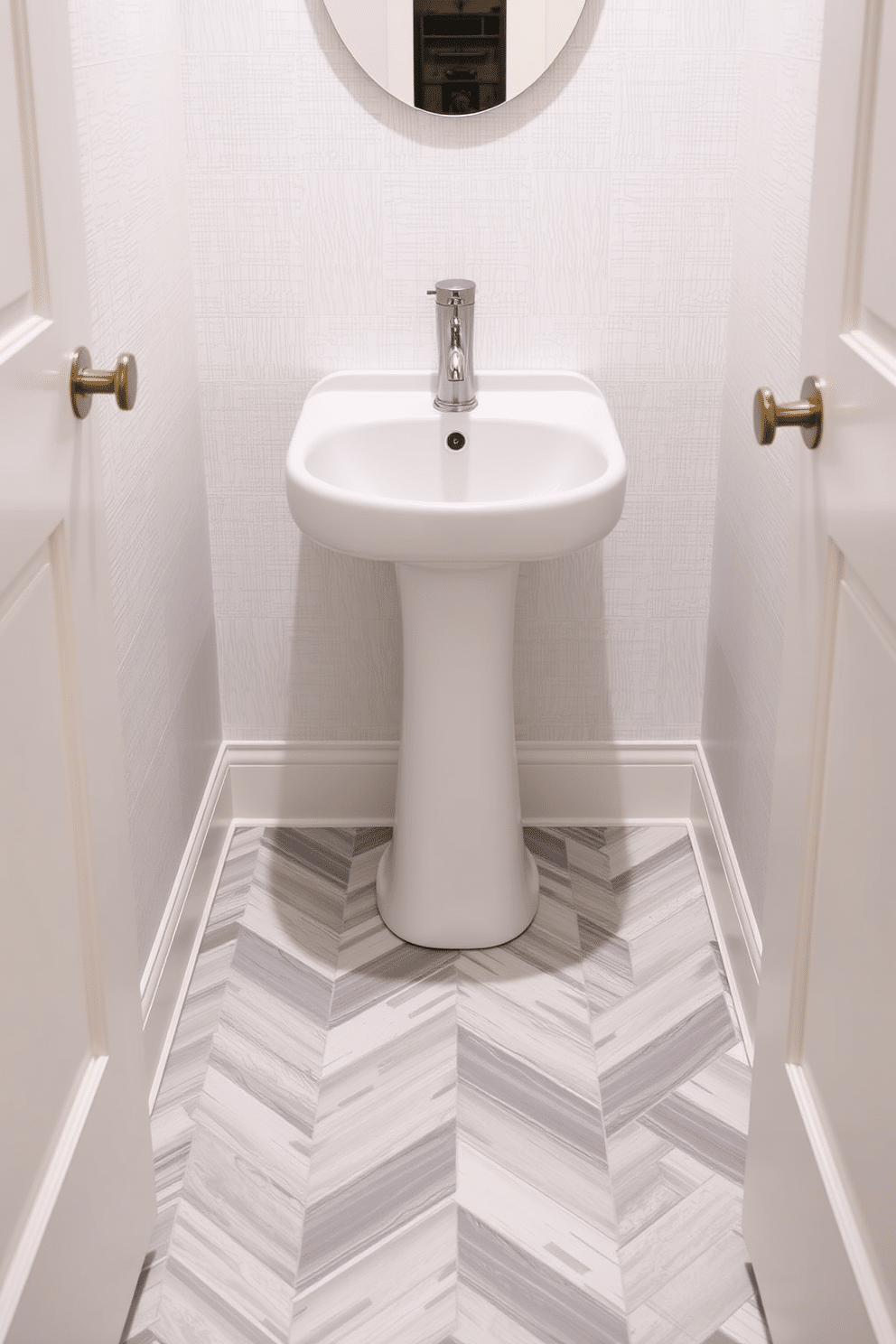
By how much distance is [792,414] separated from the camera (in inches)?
43.2

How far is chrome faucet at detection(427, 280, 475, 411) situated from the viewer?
188 cm

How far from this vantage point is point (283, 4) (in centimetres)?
187

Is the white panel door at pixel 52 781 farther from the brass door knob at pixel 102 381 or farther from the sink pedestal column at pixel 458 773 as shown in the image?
the sink pedestal column at pixel 458 773

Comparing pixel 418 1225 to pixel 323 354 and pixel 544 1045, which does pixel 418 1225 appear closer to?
pixel 544 1045

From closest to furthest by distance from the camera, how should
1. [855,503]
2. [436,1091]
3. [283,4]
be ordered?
[855,503] < [436,1091] < [283,4]

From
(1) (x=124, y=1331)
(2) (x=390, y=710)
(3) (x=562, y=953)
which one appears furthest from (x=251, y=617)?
(1) (x=124, y=1331)

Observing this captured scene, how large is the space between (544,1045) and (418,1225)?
1.16ft

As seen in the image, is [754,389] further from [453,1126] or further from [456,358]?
[453,1126]

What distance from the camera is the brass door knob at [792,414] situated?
1085 mm

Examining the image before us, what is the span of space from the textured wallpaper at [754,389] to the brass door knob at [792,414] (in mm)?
456

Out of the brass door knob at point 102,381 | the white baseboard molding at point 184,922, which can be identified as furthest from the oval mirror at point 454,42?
the white baseboard molding at point 184,922

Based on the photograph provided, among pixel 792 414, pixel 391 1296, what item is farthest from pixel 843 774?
pixel 391 1296

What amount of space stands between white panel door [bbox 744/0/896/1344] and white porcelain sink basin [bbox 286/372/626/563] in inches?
20.3

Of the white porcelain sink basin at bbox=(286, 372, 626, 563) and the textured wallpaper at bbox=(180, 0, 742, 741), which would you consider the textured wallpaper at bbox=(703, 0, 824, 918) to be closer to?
the textured wallpaper at bbox=(180, 0, 742, 741)
